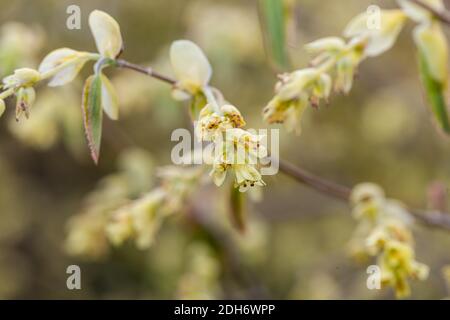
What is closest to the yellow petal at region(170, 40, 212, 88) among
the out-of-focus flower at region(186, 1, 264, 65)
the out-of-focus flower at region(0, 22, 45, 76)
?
the out-of-focus flower at region(0, 22, 45, 76)

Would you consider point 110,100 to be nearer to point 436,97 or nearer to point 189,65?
point 189,65

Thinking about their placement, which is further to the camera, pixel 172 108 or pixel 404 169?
pixel 404 169

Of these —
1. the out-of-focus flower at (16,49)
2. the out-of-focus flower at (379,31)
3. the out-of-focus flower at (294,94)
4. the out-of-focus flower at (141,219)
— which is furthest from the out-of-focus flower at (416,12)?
the out-of-focus flower at (16,49)

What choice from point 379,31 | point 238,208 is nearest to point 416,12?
point 379,31

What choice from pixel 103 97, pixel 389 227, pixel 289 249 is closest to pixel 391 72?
pixel 289 249

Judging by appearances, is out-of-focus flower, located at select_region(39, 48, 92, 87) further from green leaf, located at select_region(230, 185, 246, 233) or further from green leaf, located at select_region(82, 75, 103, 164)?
green leaf, located at select_region(230, 185, 246, 233)
